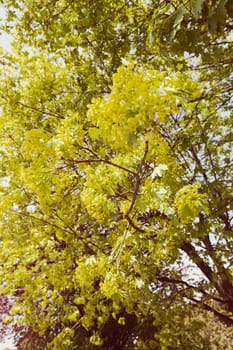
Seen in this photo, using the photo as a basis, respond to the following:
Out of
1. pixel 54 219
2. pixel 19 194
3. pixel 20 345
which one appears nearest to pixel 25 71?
pixel 19 194

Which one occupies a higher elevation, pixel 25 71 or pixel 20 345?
pixel 25 71

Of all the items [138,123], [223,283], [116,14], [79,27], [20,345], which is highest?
[116,14]

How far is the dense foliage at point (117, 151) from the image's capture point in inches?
107

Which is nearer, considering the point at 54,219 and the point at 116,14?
the point at 116,14

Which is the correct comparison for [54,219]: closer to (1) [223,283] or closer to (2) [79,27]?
(2) [79,27]

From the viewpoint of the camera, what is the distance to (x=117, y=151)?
4.02m

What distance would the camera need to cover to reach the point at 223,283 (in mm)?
7023

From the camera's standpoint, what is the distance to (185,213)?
310 centimetres

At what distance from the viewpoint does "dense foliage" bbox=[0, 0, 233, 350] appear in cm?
272

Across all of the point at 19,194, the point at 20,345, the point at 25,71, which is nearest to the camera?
the point at 19,194

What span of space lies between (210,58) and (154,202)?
2236 mm

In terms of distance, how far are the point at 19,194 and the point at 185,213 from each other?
3.52m

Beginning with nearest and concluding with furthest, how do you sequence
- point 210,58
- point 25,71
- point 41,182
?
point 41,182, point 210,58, point 25,71

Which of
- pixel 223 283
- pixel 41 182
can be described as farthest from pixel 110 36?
pixel 223 283
